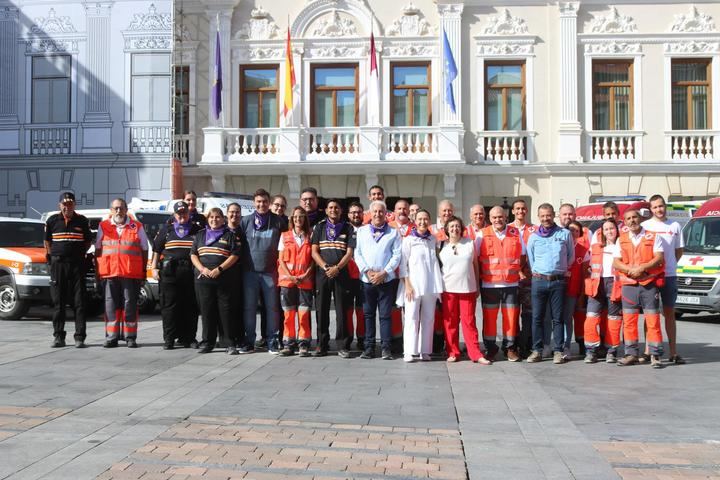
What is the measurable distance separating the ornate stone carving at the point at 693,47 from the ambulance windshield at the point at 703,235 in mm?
9665

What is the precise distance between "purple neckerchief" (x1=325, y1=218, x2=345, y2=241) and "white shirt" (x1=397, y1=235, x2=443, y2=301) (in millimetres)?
841

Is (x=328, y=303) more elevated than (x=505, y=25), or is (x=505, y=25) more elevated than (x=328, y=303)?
(x=505, y=25)

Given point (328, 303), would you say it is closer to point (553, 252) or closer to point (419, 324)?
point (419, 324)

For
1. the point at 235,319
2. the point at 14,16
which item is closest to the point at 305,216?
the point at 235,319

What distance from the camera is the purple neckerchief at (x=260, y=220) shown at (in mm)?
10914

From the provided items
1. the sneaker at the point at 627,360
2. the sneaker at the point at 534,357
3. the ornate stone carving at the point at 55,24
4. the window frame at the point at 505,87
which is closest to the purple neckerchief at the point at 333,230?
the sneaker at the point at 534,357

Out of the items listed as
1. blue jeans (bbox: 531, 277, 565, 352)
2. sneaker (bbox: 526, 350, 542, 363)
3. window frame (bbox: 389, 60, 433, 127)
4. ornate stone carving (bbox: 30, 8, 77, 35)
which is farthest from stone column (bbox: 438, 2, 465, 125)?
sneaker (bbox: 526, 350, 542, 363)

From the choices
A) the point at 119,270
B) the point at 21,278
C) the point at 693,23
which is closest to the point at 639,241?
the point at 119,270

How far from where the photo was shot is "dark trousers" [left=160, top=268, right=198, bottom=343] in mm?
11180

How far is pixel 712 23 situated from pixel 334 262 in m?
18.8

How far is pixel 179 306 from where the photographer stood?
36.9ft

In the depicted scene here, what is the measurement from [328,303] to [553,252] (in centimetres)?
273

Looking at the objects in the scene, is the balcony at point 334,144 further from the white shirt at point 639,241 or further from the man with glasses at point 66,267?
the white shirt at point 639,241

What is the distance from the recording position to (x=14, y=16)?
1004 inches
